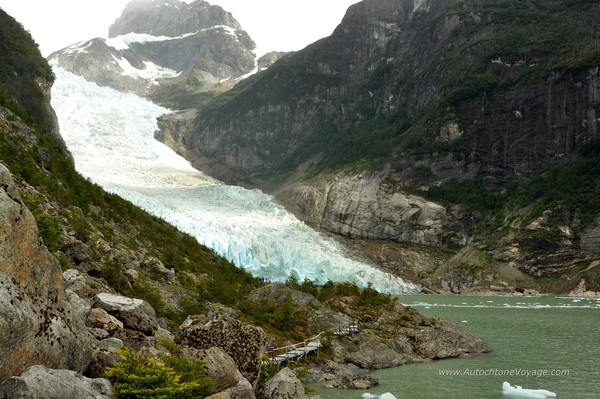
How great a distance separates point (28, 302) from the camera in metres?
6.42

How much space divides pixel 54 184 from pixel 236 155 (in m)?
133

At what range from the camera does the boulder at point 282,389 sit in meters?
10.8

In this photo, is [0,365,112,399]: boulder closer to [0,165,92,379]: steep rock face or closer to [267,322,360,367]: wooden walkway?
[0,165,92,379]: steep rock face

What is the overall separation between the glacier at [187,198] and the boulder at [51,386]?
4391cm

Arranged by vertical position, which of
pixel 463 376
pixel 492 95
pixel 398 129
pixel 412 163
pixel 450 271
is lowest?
pixel 450 271

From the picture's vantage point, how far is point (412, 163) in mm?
110062

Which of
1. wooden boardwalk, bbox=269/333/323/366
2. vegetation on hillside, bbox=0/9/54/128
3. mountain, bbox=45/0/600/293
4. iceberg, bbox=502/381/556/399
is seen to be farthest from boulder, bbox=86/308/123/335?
mountain, bbox=45/0/600/293

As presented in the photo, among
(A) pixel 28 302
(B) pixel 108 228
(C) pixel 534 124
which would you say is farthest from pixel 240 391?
(C) pixel 534 124

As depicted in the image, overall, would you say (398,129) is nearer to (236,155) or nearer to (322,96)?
(322,96)

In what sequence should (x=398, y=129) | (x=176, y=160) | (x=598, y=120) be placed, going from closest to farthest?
(x=598, y=120) < (x=398, y=129) < (x=176, y=160)

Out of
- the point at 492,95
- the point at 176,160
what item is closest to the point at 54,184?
the point at 492,95

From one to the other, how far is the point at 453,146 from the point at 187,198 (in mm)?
55785

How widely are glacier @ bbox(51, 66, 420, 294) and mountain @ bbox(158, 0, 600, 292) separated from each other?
509 inches

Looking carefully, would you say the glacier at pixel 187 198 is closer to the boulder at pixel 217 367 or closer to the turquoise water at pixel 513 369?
the turquoise water at pixel 513 369
